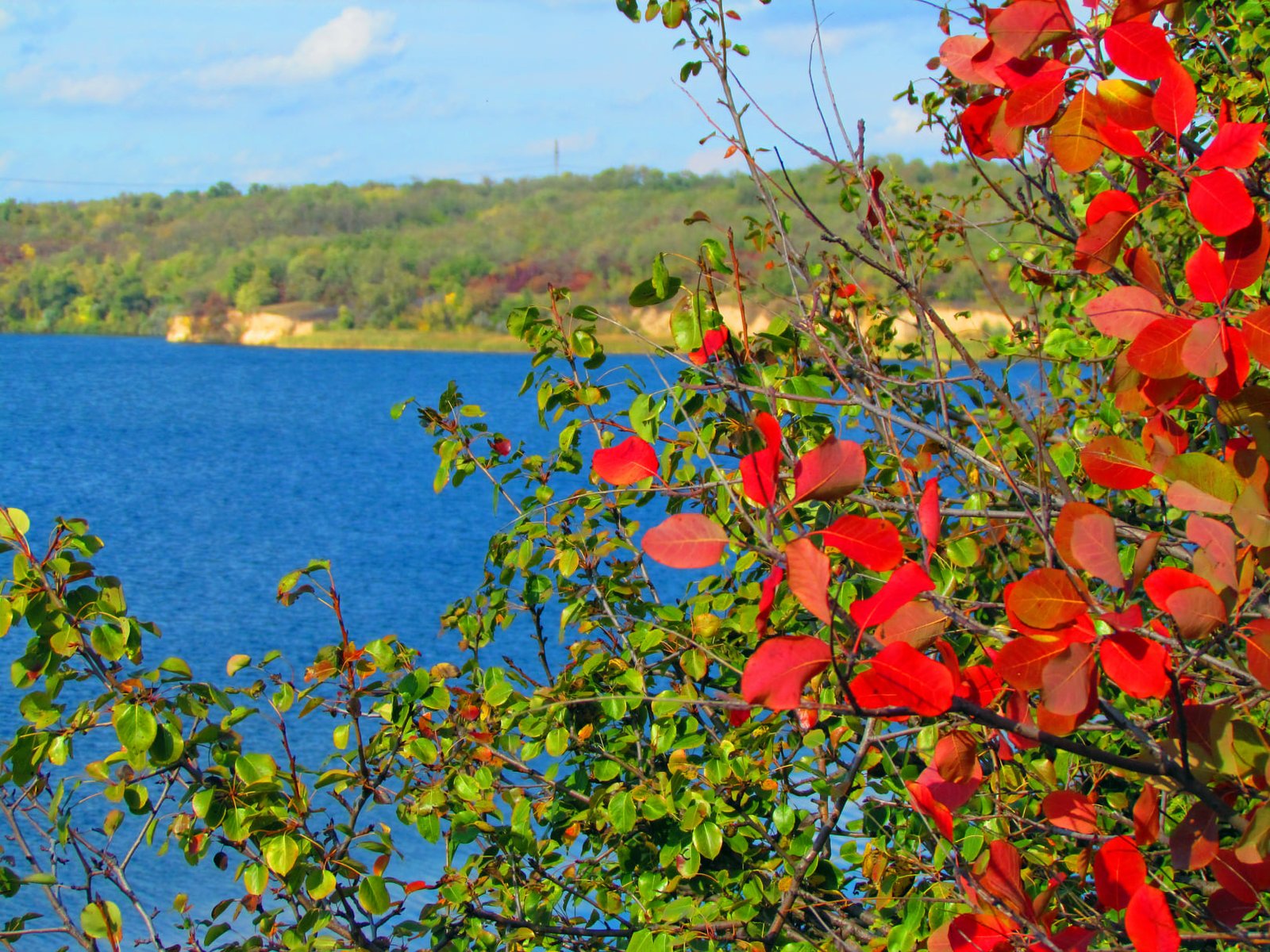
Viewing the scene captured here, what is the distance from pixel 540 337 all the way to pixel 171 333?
2753 inches

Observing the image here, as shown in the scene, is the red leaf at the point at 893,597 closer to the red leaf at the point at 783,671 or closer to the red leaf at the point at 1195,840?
the red leaf at the point at 783,671

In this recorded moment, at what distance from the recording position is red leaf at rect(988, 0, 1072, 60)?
101cm

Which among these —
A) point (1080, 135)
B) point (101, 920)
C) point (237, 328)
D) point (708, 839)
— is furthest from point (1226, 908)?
point (237, 328)

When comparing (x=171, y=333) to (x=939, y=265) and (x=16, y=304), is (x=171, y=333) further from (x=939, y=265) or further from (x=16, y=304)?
(x=939, y=265)

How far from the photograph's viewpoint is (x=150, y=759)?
141 cm

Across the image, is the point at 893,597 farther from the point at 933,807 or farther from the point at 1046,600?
the point at 933,807

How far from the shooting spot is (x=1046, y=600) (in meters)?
0.81

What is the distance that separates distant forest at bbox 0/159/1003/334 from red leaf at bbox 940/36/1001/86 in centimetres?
4734

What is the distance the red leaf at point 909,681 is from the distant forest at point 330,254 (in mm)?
47729

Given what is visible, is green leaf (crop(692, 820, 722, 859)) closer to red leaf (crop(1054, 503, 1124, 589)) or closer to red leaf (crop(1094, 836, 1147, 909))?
red leaf (crop(1094, 836, 1147, 909))

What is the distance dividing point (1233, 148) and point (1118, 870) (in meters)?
0.64

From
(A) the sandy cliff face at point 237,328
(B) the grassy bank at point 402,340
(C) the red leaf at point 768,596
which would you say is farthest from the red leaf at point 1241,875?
(A) the sandy cliff face at point 237,328

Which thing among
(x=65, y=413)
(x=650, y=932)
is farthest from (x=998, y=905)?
(x=65, y=413)

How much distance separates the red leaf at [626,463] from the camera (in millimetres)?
1067
